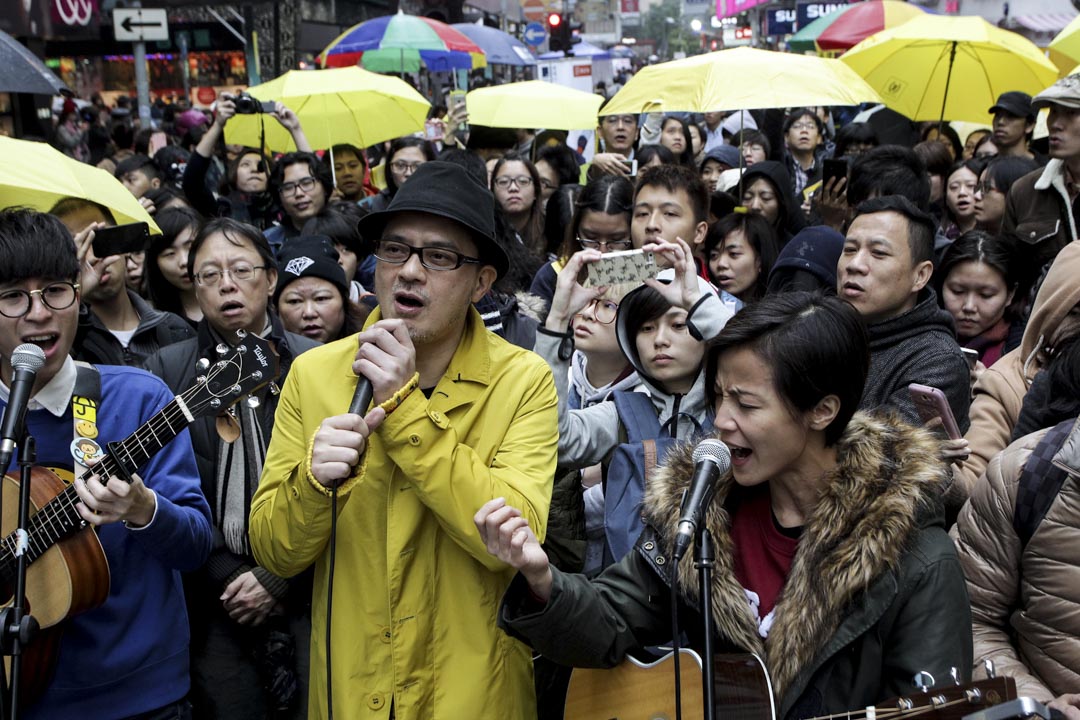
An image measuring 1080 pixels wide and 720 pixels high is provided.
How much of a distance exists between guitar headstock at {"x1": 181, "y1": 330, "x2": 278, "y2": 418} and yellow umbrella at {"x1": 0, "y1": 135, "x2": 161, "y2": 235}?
4.81 feet

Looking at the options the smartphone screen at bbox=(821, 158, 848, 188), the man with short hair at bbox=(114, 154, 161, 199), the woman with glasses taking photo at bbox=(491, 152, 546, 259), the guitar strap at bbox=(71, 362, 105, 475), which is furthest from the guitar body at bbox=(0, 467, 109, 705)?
the man with short hair at bbox=(114, 154, 161, 199)

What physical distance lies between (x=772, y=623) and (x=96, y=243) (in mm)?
3061

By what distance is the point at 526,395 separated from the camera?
9.61 ft

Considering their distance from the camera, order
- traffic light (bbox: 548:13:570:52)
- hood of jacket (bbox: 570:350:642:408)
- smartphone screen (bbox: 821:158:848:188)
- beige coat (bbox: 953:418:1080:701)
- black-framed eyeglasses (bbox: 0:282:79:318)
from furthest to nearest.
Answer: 1. traffic light (bbox: 548:13:570:52)
2. smartphone screen (bbox: 821:158:848:188)
3. hood of jacket (bbox: 570:350:642:408)
4. black-framed eyeglasses (bbox: 0:282:79:318)
5. beige coat (bbox: 953:418:1080:701)

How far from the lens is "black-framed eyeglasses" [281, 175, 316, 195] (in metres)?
7.29

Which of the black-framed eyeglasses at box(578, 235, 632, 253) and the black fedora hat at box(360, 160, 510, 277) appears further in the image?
the black-framed eyeglasses at box(578, 235, 632, 253)

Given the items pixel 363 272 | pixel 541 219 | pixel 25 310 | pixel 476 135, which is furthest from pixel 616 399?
pixel 476 135

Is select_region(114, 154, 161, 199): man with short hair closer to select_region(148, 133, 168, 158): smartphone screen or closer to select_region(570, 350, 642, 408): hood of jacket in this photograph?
select_region(148, 133, 168, 158): smartphone screen

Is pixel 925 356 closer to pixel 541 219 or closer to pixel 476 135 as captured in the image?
pixel 541 219

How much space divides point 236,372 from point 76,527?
61cm

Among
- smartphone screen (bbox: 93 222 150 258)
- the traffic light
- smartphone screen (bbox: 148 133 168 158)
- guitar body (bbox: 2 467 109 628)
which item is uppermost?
the traffic light

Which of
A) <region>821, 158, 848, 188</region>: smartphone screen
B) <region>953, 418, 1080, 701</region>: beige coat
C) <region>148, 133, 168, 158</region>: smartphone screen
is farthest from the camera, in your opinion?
<region>148, 133, 168, 158</region>: smartphone screen

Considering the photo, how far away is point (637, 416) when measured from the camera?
12.5 feet

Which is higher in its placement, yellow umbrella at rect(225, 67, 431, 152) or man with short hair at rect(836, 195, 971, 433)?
yellow umbrella at rect(225, 67, 431, 152)
